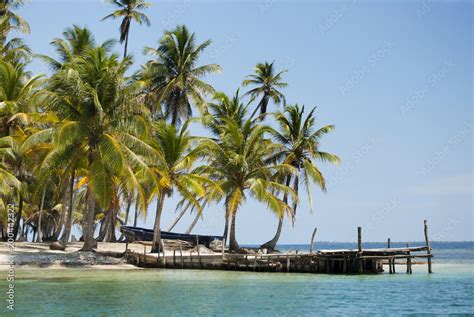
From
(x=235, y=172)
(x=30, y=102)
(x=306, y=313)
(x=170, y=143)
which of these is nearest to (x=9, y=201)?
(x=30, y=102)

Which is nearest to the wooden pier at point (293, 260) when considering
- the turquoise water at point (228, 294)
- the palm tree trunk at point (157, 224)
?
the turquoise water at point (228, 294)

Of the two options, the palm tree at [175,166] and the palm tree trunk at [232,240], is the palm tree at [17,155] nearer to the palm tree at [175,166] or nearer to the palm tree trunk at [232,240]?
the palm tree at [175,166]

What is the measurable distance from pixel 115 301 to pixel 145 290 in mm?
2955

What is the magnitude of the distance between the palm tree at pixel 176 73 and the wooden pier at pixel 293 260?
12485 millimetres

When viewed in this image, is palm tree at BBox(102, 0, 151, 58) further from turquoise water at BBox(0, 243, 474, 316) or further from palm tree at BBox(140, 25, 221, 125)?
turquoise water at BBox(0, 243, 474, 316)

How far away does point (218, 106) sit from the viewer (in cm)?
4016

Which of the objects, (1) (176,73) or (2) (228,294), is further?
(1) (176,73)

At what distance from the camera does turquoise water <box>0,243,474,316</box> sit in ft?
56.7

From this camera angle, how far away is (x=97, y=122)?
29.4m

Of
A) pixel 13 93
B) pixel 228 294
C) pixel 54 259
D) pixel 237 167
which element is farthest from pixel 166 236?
pixel 228 294

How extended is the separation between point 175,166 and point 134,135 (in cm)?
318

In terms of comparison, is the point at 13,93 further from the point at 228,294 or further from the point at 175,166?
the point at 228,294

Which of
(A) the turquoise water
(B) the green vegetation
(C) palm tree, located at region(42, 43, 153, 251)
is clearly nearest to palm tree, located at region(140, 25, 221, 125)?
(B) the green vegetation

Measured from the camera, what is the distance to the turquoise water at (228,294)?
1730 centimetres
